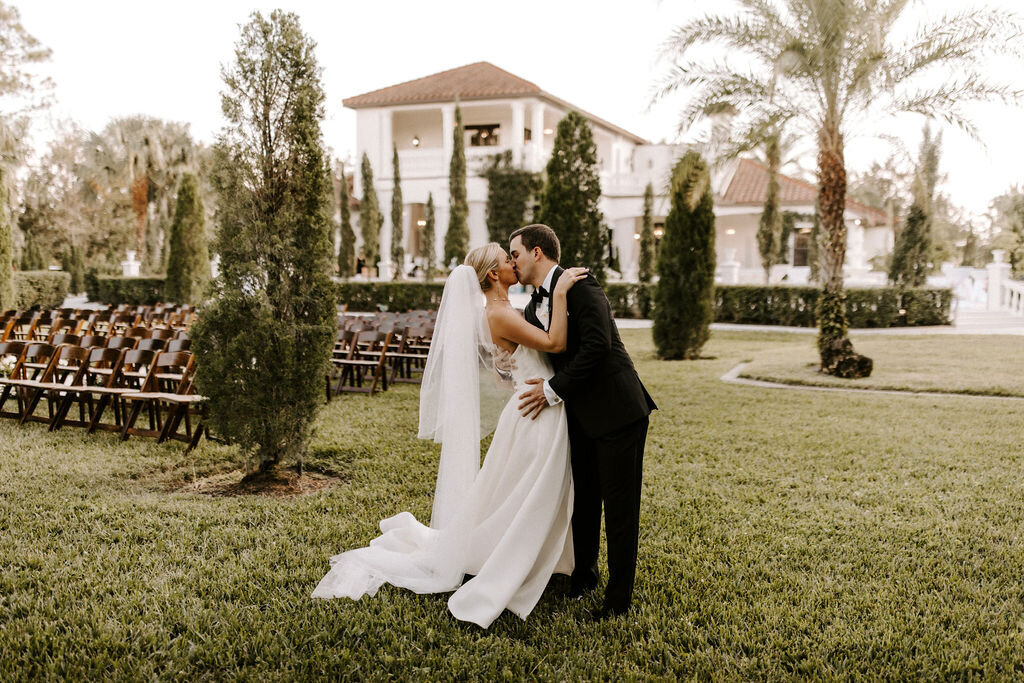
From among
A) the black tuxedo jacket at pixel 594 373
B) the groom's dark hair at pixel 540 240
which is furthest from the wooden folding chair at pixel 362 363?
the black tuxedo jacket at pixel 594 373

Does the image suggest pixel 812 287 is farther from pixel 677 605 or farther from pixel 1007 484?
pixel 677 605

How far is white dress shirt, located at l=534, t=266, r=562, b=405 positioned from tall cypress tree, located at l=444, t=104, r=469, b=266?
26320 mm

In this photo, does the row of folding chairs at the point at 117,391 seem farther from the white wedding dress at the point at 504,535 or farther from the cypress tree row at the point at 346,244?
the cypress tree row at the point at 346,244

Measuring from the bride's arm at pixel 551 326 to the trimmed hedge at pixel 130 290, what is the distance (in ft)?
83.9

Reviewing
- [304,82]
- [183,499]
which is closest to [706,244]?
[304,82]

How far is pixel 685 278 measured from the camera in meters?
15.1

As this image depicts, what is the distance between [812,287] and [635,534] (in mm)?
20874

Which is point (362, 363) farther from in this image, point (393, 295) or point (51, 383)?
point (393, 295)

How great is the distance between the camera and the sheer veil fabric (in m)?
3.68

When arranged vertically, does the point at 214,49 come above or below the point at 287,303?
above

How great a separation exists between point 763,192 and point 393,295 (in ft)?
63.7

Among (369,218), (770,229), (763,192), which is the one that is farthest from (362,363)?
(763,192)

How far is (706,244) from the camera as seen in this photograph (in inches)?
594

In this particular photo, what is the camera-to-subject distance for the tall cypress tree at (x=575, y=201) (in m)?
13.7
